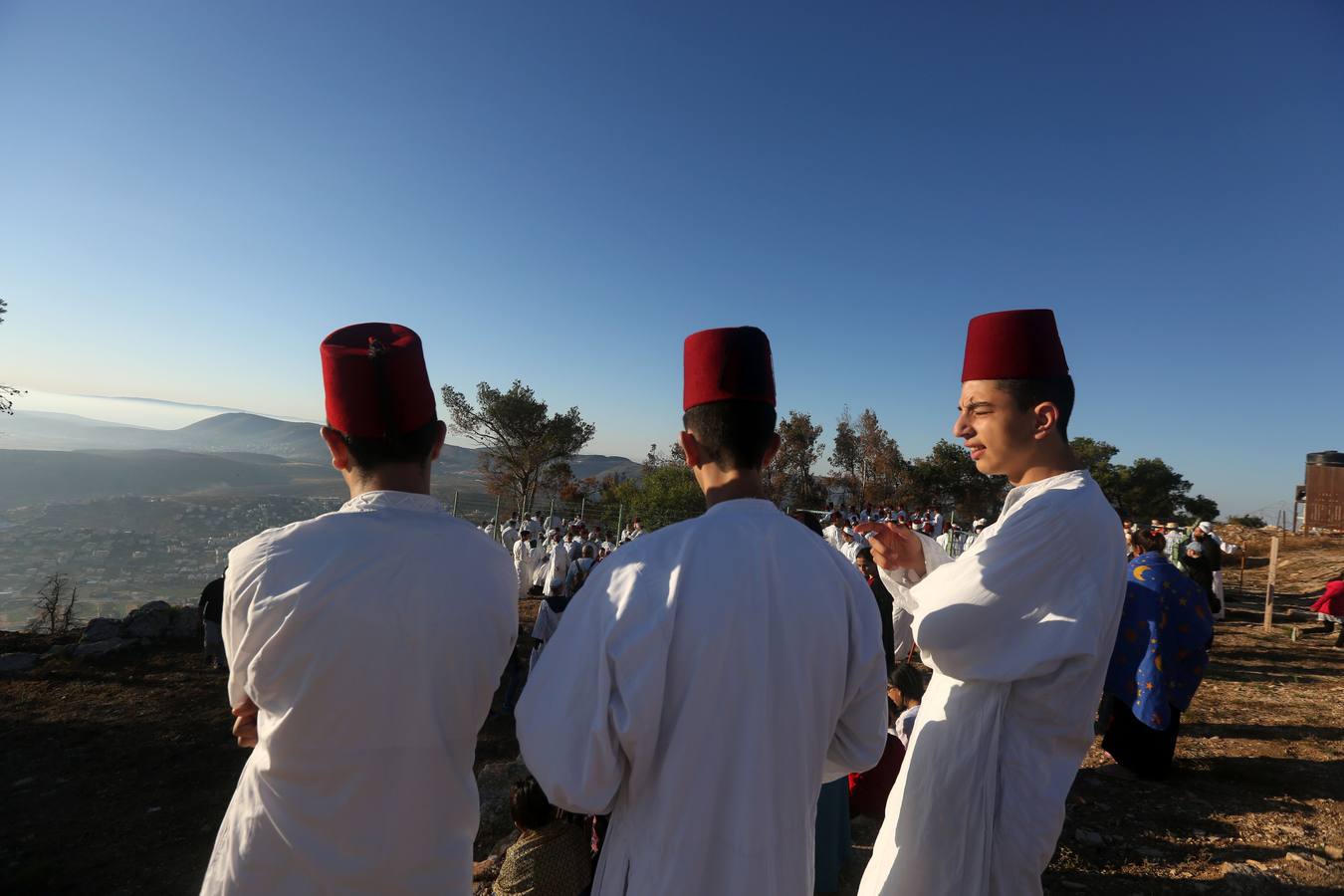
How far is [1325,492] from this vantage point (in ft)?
83.8

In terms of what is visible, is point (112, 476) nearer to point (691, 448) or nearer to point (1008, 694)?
point (691, 448)

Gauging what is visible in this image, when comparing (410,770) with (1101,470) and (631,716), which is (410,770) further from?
(1101,470)

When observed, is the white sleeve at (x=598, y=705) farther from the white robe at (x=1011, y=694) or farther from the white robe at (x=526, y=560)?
the white robe at (x=526, y=560)

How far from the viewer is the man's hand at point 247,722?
1.48m

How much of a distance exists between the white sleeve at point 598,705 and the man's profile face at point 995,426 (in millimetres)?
1353

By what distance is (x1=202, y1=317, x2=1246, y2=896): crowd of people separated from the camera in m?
1.16

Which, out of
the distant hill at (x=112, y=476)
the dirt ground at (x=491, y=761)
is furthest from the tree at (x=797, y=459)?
the distant hill at (x=112, y=476)

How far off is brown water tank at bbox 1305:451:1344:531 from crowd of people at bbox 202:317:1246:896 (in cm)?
3488

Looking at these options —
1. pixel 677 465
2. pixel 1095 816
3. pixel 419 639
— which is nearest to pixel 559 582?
pixel 1095 816

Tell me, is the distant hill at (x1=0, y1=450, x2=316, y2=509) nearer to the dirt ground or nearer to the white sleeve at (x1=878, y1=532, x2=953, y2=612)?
the dirt ground

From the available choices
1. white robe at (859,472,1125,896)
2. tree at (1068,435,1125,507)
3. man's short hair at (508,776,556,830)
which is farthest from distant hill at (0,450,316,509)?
→ white robe at (859,472,1125,896)

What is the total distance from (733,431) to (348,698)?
1.04m

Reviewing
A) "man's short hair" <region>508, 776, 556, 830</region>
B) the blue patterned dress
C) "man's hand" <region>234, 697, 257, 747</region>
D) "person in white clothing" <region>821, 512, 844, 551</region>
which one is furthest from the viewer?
"person in white clothing" <region>821, 512, 844, 551</region>

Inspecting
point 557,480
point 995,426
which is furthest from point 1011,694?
point 557,480
